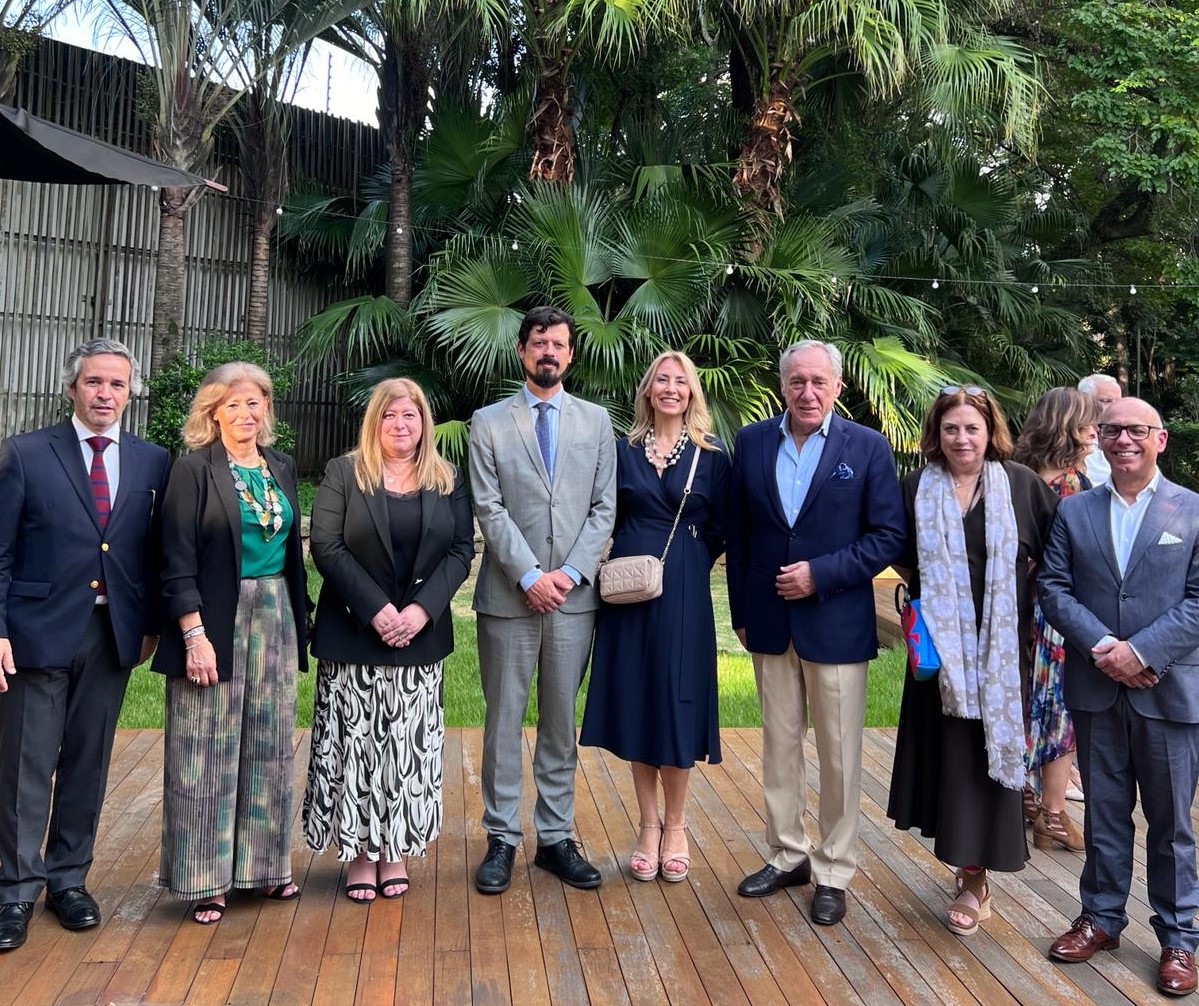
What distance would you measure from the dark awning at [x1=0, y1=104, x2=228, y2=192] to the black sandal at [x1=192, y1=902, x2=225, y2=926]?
220 cm

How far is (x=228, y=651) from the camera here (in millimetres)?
3537

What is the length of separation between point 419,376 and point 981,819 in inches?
308

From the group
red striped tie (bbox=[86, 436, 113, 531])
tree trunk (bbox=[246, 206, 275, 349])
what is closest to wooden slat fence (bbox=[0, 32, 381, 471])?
tree trunk (bbox=[246, 206, 275, 349])

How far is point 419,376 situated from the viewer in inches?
416

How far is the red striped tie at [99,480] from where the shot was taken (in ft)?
11.6

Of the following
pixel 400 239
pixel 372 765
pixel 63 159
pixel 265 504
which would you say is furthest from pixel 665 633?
pixel 400 239

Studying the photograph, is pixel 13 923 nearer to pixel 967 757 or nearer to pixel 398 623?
pixel 398 623

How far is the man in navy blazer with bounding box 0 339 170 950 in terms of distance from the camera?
3422 mm

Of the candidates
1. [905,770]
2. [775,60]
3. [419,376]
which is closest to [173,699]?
[905,770]

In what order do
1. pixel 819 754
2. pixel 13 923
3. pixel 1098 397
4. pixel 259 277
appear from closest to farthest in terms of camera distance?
pixel 13 923
pixel 819 754
pixel 1098 397
pixel 259 277

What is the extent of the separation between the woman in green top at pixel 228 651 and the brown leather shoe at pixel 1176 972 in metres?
2.65

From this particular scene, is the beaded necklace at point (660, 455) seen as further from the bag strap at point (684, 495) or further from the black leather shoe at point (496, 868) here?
the black leather shoe at point (496, 868)

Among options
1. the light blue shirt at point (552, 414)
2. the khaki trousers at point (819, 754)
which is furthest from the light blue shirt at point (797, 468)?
the light blue shirt at point (552, 414)

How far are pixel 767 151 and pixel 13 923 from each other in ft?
29.2
